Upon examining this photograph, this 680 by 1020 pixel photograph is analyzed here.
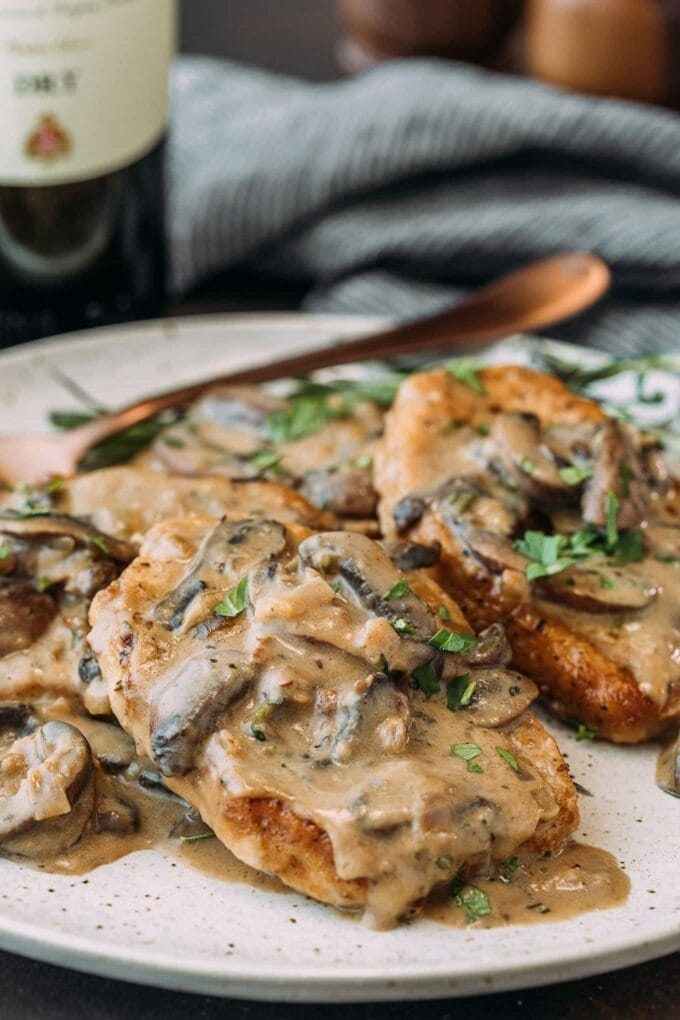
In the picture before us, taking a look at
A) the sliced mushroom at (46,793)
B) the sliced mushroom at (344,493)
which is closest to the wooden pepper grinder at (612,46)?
the sliced mushroom at (344,493)

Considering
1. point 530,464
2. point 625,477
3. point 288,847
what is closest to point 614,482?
point 625,477

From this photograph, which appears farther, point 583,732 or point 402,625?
point 583,732

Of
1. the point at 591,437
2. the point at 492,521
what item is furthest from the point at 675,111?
the point at 492,521

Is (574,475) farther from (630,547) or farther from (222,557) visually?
(222,557)

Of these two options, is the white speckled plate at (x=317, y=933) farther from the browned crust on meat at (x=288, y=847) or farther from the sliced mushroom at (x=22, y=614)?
the sliced mushroom at (x=22, y=614)

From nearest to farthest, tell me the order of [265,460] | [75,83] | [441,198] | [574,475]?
[574,475], [265,460], [75,83], [441,198]

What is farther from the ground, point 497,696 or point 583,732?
point 497,696

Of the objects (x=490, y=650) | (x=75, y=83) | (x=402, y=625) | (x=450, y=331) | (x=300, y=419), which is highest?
(x=75, y=83)
